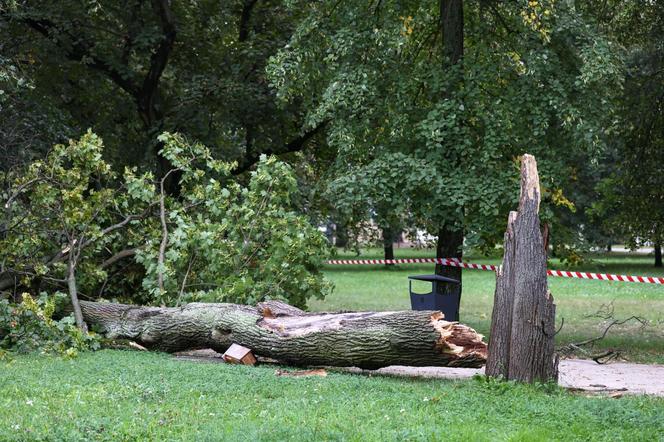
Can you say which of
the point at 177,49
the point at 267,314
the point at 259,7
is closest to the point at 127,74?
the point at 177,49

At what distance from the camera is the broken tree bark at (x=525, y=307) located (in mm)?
7781

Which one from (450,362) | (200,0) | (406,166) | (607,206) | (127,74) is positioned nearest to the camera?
(450,362)

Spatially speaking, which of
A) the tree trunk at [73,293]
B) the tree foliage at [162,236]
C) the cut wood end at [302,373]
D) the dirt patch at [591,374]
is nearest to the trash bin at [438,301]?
the tree foliage at [162,236]

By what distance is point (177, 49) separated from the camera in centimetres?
1750

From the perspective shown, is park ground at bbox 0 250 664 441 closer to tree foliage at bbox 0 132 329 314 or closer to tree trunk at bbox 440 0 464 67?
tree foliage at bbox 0 132 329 314

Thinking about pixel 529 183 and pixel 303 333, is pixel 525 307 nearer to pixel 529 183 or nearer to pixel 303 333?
pixel 529 183

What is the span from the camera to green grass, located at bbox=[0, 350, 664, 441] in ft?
19.2

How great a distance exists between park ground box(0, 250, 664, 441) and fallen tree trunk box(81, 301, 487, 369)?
0.80ft

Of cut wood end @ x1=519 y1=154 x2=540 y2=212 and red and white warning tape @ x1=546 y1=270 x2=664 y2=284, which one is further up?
cut wood end @ x1=519 y1=154 x2=540 y2=212

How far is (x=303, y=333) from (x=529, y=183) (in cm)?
257

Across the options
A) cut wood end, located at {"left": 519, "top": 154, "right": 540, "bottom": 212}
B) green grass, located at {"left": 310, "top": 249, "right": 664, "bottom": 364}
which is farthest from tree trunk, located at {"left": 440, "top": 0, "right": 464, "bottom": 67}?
cut wood end, located at {"left": 519, "top": 154, "right": 540, "bottom": 212}

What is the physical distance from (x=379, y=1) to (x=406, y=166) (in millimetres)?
2814

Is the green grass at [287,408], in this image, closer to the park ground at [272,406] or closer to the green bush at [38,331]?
the park ground at [272,406]

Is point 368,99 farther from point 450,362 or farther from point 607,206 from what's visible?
point 450,362
